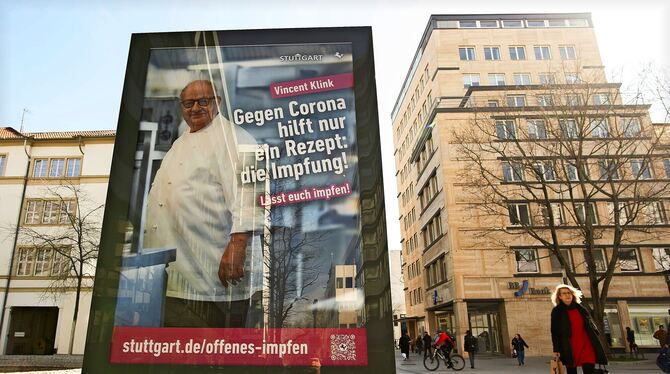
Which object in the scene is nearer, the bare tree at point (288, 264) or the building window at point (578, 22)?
the bare tree at point (288, 264)

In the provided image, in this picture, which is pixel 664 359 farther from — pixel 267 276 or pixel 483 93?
pixel 483 93

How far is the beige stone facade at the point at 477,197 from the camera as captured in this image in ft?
105

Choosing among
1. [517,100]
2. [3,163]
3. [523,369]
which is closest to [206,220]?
[523,369]

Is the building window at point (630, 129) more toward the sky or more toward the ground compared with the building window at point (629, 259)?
more toward the sky

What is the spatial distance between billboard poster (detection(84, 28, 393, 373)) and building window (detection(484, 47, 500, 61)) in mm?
38456

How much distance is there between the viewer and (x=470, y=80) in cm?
4181

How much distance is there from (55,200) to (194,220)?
35781 millimetres

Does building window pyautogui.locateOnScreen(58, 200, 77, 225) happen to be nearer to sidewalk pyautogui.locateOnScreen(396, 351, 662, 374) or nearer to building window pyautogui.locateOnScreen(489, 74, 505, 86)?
sidewalk pyautogui.locateOnScreen(396, 351, 662, 374)

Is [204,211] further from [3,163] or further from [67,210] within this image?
[3,163]

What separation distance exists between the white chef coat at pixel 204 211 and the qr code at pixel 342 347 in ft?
3.97

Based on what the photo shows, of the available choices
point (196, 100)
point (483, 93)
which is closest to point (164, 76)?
point (196, 100)

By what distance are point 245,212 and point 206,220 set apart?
571mm

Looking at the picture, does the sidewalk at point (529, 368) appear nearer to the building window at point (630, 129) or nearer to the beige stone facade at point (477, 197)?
the beige stone facade at point (477, 197)

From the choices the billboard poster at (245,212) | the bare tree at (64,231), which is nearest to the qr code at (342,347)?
the billboard poster at (245,212)
